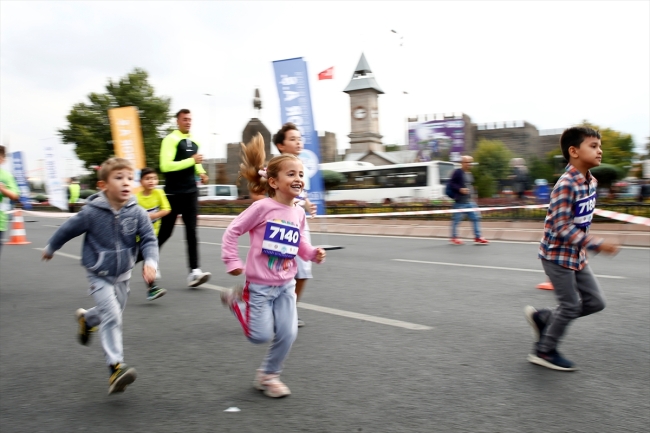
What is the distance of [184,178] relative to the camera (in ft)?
23.1

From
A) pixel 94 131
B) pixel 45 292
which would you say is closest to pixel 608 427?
pixel 45 292

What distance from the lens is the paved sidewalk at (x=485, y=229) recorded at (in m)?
12.3

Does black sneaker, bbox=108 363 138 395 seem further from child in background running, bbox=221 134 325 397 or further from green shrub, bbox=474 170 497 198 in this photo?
green shrub, bbox=474 170 497 198

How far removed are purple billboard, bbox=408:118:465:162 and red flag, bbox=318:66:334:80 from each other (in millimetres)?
61219

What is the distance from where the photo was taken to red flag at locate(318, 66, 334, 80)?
854 inches

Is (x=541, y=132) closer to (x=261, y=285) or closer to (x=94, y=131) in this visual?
(x=94, y=131)

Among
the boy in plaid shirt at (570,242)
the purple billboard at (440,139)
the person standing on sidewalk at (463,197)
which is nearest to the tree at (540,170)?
the purple billboard at (440,139)

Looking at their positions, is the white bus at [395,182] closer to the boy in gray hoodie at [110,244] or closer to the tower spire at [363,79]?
the boy in gray hoodie at [110,244]

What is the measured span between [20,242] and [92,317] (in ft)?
40.3

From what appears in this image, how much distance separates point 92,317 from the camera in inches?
150

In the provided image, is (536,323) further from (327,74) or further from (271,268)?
(327,74)

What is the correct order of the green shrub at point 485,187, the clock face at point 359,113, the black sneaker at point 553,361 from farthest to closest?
the clock face at point 359,113, the green shrub at point 485,187, the black sneaker at point 553,361

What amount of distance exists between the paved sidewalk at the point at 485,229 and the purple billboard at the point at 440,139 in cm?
6453

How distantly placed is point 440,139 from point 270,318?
82903 millimetres
